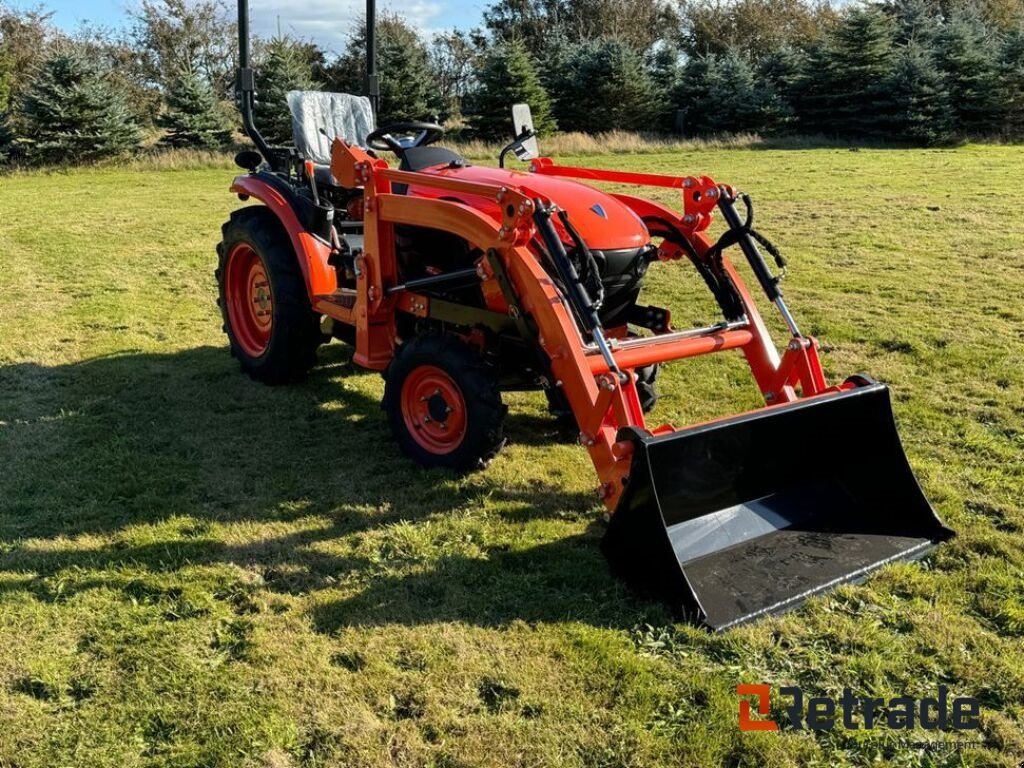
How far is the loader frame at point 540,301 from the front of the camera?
3217mm

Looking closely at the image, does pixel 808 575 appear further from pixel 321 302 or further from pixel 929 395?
pixel 321 302

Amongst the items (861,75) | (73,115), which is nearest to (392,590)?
(73,115)

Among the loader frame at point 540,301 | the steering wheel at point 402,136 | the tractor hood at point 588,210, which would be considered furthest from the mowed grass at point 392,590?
the steering wheel at point 402,136

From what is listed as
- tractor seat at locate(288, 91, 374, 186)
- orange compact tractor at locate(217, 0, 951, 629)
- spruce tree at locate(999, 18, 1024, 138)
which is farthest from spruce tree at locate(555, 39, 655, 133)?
orange compact tractor at locate(217, 0, 951, 629)

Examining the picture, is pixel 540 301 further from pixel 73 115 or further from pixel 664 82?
pixel 664 82

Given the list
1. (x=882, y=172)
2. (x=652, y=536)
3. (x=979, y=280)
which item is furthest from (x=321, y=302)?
(x=882, y=172)

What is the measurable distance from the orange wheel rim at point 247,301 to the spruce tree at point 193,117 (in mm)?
15861

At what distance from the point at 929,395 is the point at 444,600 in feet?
10.8

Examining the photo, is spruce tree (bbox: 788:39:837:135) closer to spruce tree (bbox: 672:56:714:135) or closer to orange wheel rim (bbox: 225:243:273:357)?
spruce tree (bbox: 672:56:714:135)

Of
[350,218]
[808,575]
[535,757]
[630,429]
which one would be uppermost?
[350,218]

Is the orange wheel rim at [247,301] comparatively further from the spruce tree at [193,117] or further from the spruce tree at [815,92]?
the spruce tree at [815,92]

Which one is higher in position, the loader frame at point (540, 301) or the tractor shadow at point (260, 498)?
the loader frame at point (540, 301)

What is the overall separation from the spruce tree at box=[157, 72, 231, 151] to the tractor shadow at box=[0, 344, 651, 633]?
15900 millimetres

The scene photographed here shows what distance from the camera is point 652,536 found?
2922mm
